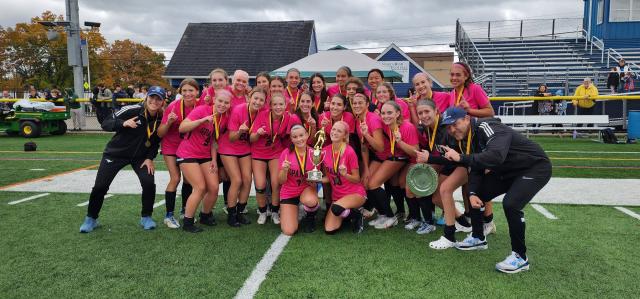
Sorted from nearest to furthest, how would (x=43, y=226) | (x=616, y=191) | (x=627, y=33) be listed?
(x=43, y=226) → (x=616, y=191) → (x=627, y=33)

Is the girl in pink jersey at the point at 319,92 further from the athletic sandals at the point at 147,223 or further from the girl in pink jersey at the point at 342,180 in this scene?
the athletic sandals at the point at 147,223

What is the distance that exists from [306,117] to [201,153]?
1.21m

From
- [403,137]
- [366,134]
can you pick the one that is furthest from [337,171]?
[403,137]

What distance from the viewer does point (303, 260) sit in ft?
12.8

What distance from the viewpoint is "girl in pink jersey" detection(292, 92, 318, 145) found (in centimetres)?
511

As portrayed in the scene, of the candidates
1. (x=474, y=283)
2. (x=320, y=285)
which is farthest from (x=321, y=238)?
(x=474, y=283)

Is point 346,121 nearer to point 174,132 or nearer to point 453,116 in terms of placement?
point 453,116

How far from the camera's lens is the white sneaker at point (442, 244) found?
4.25 meters

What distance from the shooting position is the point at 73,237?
459cm

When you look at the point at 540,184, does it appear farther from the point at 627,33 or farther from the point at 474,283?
the point at 627,33

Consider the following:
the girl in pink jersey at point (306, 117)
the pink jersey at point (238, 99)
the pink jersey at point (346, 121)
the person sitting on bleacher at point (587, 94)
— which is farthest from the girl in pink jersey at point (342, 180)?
the person sitting on bleacher at point (587, 94)

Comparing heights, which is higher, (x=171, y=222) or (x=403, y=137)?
(x=403, y=137)

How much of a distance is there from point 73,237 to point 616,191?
7.03 m

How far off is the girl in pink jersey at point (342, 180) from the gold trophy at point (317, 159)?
0.07m
